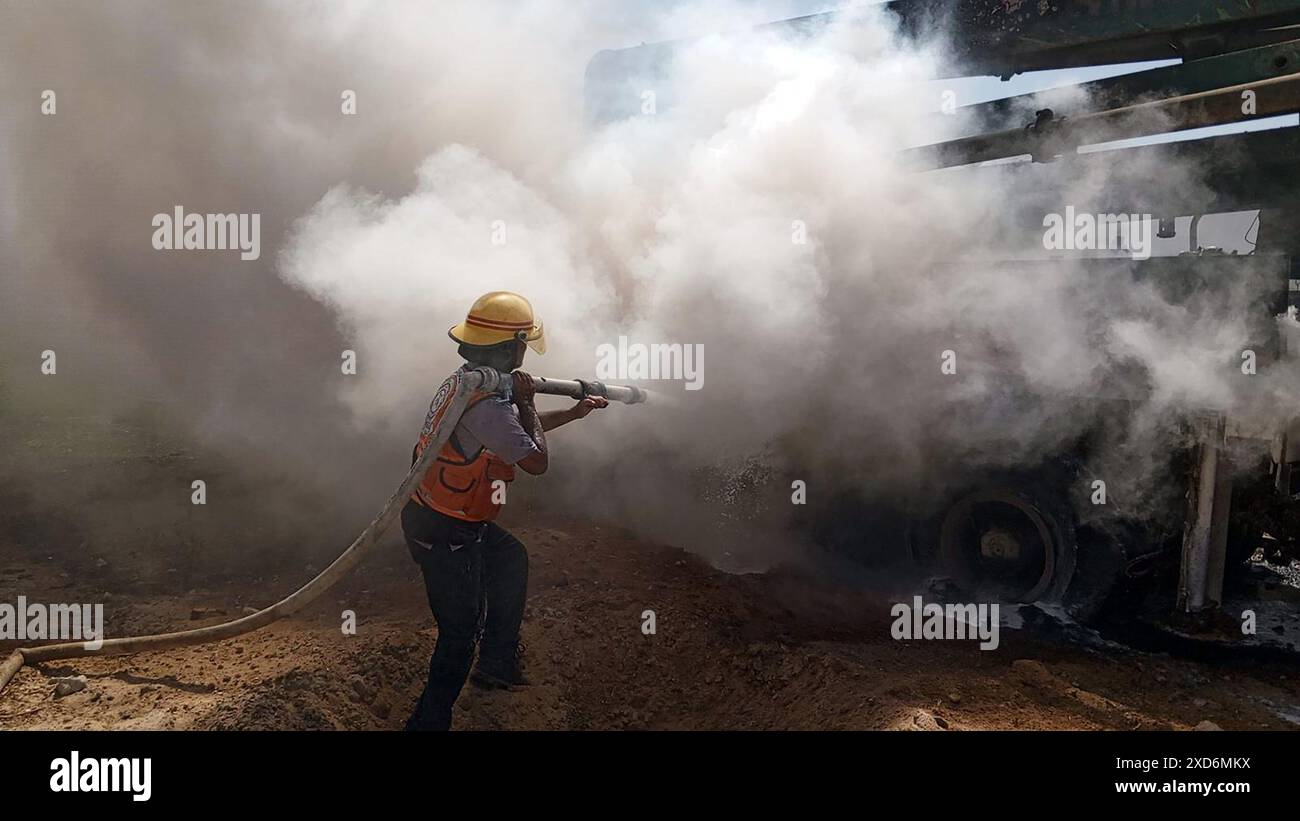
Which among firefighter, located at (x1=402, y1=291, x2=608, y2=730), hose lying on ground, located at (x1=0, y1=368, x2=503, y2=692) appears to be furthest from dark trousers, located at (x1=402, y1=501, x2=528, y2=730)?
A: hose lying on ground, located at (x1=0, y1=368, x2=503, y2=692)

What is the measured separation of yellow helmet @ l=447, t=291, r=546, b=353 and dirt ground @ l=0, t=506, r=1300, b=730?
1.70 metres

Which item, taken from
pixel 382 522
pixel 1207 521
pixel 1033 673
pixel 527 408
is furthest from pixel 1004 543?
pixel 382 522

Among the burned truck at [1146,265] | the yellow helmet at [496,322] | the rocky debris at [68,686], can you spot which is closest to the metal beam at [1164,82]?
the burned truck at [1146,265]

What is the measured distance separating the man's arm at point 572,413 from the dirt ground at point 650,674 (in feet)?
3.87

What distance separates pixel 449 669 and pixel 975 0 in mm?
5877

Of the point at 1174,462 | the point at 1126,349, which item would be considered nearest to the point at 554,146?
the point at 1126,349

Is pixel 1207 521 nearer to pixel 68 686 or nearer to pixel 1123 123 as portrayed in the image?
pixel 1123 123

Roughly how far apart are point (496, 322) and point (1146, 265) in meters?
3.86

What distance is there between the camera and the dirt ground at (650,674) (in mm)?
4172

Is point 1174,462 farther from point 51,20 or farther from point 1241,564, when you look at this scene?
point 51,20

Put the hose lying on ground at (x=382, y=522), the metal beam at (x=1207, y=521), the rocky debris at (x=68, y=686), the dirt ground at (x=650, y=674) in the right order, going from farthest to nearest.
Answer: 1. the metal beam at (x=1207, y=521)
2. the rocky debris at (x=68, y=686)
3. the dirt ground at (x=650, y=674)
4. the hose lying on ground at (x=382, y=522)

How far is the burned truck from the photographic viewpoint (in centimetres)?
520

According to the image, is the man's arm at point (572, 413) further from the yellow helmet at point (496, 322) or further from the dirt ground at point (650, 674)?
the dirt ground at point (650, 674)

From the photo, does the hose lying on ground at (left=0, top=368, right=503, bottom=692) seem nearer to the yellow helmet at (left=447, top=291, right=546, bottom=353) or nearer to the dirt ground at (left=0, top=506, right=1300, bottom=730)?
the yellow helmet at (left=447, top=291, right=546, bottom=353)
